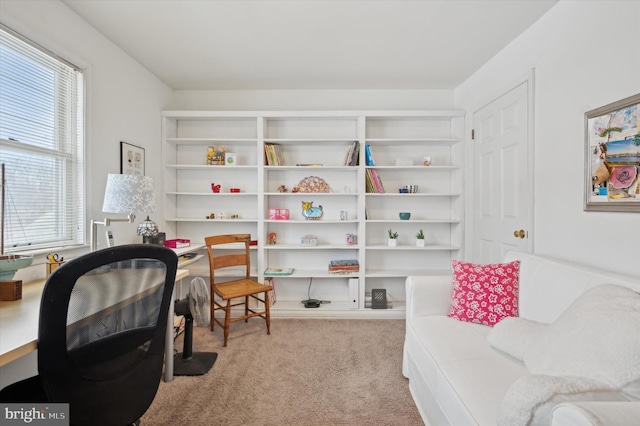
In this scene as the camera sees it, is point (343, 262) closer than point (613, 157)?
No

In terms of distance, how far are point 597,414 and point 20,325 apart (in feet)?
5.89

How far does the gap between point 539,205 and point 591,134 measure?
56 centimetres

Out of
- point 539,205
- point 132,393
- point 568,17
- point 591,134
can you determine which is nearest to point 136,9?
point 132,393

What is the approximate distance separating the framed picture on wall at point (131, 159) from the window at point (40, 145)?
1.32 ft

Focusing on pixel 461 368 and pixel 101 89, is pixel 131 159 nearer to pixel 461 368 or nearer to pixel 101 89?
pixel 101 89

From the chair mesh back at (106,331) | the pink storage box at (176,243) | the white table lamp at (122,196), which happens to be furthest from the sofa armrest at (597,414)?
the pink storage box at (176,243)

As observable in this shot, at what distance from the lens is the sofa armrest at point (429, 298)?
191cm

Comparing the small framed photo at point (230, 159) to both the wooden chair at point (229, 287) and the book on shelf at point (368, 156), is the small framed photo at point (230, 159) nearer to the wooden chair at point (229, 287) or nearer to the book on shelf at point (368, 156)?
the wooden chair at point (229, 287)

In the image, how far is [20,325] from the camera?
3.56 feet

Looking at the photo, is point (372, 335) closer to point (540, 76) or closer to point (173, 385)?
point (173, 385)

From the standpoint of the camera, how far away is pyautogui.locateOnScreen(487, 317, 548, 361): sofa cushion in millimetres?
1342

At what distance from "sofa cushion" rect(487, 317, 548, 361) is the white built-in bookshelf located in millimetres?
1753

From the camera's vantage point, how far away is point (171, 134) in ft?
10.6

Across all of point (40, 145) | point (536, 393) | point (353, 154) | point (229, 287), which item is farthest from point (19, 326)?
point (353, 154)
